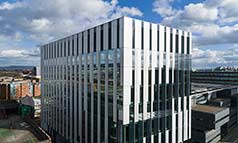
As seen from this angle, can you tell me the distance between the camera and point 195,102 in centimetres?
5425

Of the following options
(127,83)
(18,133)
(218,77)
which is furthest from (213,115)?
(218,77)

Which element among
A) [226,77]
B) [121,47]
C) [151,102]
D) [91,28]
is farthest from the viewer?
[226,77]

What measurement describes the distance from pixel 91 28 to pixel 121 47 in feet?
25.8

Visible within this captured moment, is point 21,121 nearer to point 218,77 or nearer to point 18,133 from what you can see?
point 18,133

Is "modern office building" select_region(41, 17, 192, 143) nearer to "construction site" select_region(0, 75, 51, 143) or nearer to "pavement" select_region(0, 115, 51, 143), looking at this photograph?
"pavement" select_region(0, 115, 51, 143)

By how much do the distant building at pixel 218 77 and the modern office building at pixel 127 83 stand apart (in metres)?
75.3

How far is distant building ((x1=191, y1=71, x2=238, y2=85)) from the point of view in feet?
317

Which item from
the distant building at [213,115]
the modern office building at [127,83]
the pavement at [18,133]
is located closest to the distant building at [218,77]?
the distant building at [213,115]

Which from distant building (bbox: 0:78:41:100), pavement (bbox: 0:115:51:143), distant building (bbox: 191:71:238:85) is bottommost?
pavement (bbox: 0:115:51:143)

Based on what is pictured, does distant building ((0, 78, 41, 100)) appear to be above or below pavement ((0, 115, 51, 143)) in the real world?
above

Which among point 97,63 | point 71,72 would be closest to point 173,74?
point 97,63

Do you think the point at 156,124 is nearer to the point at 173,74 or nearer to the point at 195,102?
the point at 173,74

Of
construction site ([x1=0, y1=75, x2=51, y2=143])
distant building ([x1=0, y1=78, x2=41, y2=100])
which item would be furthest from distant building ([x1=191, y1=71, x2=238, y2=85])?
distant building ([x1=0, y1=78, x2=41, y2=100])

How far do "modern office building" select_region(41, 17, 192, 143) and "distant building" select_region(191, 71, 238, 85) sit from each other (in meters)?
75.3
